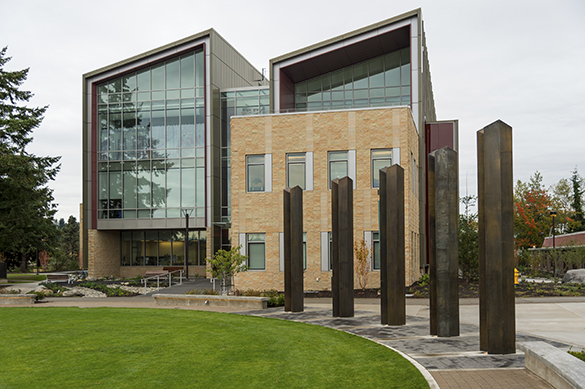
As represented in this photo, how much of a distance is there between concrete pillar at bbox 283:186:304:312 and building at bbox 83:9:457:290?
954 centimetres

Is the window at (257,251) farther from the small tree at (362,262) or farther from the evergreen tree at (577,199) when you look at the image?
the evergreen tree at (577,199)

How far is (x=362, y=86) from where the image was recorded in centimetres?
3672

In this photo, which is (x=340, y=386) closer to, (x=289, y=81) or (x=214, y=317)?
(x=214, y=317)

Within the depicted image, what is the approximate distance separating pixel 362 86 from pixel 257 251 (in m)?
15.5

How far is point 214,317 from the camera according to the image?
16031 millimetres

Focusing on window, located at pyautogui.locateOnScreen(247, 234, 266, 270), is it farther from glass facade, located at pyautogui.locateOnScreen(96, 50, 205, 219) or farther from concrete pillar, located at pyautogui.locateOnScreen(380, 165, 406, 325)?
glass facade, located at pyautogui.locateOnScreen(96, 50, 205, 219)

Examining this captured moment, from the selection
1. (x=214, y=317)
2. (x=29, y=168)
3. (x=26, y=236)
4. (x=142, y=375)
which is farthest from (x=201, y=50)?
(x=142, y=375)

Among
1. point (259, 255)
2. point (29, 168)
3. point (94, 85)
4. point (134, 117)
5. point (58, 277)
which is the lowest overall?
point (58, 277)

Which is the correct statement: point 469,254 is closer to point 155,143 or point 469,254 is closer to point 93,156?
point 155,143

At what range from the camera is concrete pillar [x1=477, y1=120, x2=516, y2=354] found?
1011 centimetres

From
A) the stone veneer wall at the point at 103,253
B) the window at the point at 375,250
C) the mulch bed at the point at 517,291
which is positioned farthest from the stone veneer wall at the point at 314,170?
the stone veneer wall at the point at 103,253

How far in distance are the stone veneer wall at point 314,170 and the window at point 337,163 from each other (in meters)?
0.30

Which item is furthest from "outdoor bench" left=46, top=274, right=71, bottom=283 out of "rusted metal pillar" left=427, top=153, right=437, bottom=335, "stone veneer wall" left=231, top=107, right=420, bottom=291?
"rusted metal pillar" left=427, top=153, right=437, bottom=335

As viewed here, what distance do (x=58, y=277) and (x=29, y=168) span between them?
28.3 ft
